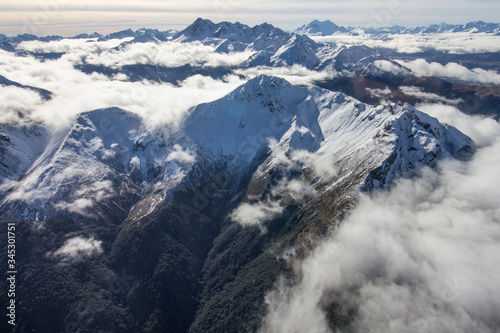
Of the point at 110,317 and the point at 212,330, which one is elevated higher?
the point at 110,317

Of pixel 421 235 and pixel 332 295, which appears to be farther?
pixel 421 235

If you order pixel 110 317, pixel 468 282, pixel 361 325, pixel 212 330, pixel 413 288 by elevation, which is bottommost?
pixel 212 330

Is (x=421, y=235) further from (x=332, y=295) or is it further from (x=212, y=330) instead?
(x=212, y=330)

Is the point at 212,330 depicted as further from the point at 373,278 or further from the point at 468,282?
the point at 468,282

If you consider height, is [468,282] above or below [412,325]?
above

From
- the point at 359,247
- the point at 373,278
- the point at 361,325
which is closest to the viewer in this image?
the point at 361,325

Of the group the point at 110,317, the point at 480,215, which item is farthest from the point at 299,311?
the point at 480,215

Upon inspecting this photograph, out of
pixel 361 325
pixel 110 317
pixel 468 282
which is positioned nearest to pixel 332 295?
pixel 361 325

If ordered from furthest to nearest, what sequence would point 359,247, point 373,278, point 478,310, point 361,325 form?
point 359,247, point 373,278, point 361,325, point 478,310

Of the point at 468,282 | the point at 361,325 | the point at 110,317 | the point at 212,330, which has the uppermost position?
the point at 468,282
